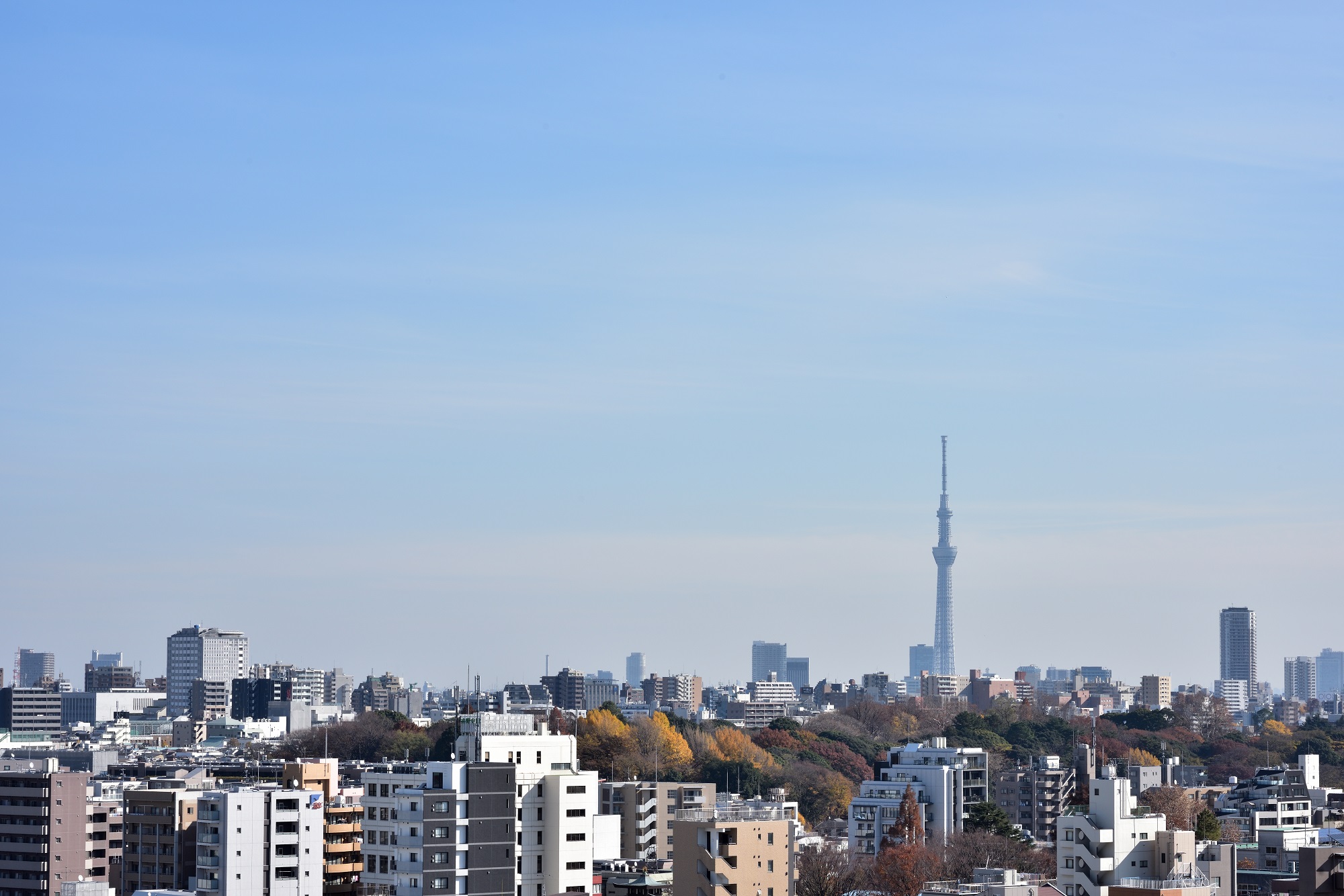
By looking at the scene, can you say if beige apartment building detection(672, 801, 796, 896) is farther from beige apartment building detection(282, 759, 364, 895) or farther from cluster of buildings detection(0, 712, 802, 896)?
beige apartment building detection(282, 759, 364, 895)

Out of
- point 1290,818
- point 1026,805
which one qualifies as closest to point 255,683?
point 1026,805

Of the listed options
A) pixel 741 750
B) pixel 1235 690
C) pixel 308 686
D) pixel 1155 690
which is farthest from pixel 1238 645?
pixel 741 750

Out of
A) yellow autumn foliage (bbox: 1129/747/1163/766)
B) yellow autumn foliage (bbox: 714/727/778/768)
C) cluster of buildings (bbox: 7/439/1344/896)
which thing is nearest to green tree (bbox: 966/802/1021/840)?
cluster of buildings (bbox: 7/439/1344/896)

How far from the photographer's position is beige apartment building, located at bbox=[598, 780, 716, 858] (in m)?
38.3

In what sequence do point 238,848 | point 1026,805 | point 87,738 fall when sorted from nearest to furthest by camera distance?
1. point 238,848
2. point 1026,805
3. point 87,738

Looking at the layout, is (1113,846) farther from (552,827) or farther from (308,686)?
(308,686)

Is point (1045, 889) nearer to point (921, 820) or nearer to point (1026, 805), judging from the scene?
point (921, 820)

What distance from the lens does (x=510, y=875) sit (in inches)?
1034

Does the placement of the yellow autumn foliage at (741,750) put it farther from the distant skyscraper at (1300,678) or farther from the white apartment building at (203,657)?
the distant skyscraper at (1300,678)

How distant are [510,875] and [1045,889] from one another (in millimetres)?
7740


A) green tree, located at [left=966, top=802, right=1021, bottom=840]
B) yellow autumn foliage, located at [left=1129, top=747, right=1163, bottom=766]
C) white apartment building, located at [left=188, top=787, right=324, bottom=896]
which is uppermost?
white apartment building, located at [left=188, top=787, right=324, bottom=896]

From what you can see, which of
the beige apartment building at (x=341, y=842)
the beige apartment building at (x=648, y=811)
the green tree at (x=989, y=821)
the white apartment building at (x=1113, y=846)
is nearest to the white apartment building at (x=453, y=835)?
the beige apartment building at (x=341, y=842)

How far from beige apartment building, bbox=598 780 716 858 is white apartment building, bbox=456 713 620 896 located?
10.4 m

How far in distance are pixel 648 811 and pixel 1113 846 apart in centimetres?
1378
